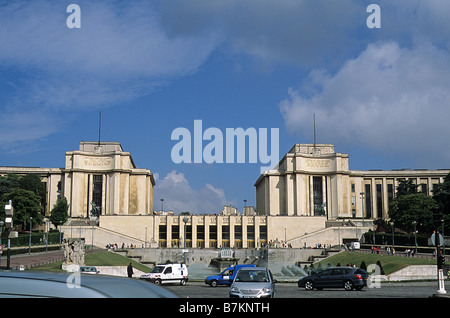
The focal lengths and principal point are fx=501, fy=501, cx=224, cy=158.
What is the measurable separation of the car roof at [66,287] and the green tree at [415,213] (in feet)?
300

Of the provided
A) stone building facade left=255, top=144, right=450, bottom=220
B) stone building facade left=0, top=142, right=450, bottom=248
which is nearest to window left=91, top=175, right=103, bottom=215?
stone building facade left=0, top=142, right=450, bottom=248

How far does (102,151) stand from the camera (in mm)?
129625

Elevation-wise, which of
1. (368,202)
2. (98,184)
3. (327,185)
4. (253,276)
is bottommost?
(253,276)

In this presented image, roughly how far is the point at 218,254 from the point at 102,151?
59109 mm

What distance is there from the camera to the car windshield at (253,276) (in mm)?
19438

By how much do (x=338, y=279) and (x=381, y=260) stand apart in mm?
28397

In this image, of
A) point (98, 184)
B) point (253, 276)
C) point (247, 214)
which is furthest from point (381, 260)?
point (98, 184)

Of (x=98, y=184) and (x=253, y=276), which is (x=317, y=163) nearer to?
(x=98, y=184)

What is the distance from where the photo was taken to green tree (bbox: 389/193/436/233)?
90.1 m

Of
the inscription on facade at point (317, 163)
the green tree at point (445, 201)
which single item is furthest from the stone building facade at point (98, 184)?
the green tree at point (445, 201)

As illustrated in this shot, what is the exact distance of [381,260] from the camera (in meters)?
55.2

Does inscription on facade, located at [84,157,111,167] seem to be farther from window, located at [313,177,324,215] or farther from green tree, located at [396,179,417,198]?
green tree, located at [396,179,417,198]

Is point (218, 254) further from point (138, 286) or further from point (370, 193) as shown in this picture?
point (138, 286)
